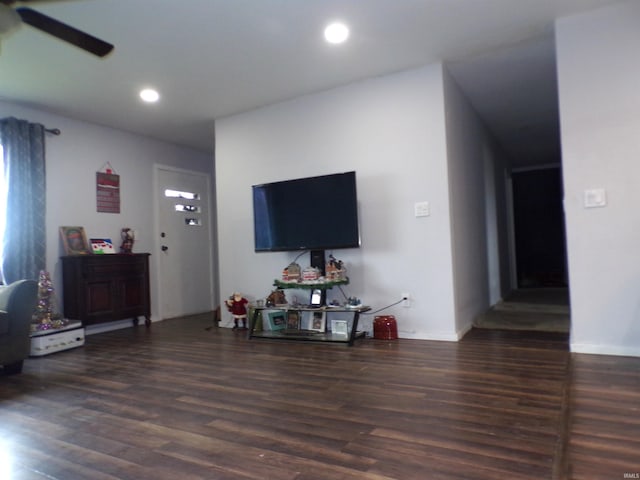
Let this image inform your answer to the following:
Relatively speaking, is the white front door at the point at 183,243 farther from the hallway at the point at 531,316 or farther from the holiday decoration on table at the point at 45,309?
the hallway at the point at 531,316

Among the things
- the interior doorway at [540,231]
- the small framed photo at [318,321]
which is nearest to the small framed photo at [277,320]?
the small framed photo at [318,321]

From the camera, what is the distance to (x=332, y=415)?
1.95 metres

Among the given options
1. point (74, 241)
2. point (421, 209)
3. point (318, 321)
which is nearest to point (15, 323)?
point (74, 241)

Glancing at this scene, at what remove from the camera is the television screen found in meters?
3.66

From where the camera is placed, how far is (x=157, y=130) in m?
5.09

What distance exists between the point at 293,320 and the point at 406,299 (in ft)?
3.78

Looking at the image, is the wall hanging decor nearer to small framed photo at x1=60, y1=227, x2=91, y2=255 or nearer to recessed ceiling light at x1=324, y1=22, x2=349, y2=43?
small framed photo at x1=60, y1=227, x2=91, y2=255

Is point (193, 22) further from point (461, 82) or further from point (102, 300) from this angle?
point (102, 300)

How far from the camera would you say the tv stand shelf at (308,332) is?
350cm

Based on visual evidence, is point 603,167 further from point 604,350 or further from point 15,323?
point 15,323

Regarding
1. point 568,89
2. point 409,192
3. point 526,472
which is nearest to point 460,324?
point 409,192

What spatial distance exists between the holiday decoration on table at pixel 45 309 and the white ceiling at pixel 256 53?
1780 millimetres

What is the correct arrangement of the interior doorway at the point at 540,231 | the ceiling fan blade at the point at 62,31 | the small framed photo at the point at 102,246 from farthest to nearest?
the interior doorway at the point at 540,231
the small framed photo at the point at 102,246
the ceiling fan blade at the point at 62,31

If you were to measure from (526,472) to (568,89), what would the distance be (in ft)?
8.69
